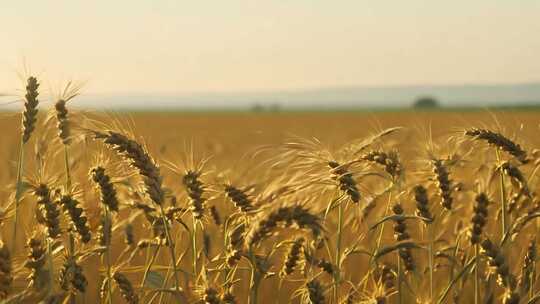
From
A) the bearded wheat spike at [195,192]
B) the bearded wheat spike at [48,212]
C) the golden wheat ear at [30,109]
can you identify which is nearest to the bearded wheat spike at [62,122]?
the golden wheat ear at [30,109]

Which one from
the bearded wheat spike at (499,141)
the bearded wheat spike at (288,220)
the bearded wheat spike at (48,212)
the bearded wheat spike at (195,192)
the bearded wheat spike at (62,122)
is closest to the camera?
the bearded wheat spike at (288,220)

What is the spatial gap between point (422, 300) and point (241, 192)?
53 cm

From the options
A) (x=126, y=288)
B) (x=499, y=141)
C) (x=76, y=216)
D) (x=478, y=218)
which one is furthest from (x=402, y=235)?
(x=76, y=216)

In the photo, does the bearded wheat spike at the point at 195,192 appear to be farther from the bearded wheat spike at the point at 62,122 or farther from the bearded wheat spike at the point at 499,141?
the bearded wheat spike at the point at 499,141

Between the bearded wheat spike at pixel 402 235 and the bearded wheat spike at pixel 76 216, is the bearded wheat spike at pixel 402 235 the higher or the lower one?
the lower one

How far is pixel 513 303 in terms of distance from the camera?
1.87 m

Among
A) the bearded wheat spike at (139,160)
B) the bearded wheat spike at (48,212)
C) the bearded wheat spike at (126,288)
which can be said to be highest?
the bearded wheat spike at (139,160)

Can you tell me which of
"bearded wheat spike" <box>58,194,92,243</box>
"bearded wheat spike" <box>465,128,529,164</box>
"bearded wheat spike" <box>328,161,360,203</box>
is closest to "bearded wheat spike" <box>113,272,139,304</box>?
"bearded wheat spike" <box>58,194,92,243</box>

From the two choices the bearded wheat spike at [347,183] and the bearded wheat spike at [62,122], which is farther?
the bearded wheat spike at [62,122]

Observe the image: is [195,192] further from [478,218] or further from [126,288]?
[478,218]

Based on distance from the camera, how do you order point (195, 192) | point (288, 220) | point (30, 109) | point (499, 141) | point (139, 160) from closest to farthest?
point (288, 220) < point (139, 160) < point (195, 192) < point (30, 109) < point (499, 141)

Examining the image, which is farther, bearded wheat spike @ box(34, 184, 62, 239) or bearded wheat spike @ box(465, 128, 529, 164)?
bearded wheat spike @ box(465, 128, 529, 164)

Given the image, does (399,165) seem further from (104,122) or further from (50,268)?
(50,268)

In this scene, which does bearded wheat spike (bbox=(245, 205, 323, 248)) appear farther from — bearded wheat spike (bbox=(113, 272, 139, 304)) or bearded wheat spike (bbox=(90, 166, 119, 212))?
bearded wheat spike (bbox=(113, 272, 139, 304))
